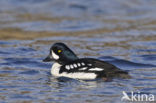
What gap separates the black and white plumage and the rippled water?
0.22m

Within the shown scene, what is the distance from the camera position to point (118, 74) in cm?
1080

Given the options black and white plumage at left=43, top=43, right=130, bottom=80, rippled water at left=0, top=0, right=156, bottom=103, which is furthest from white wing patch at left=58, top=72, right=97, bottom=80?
rippled water at left=0, top=0, right=156, bottom=103

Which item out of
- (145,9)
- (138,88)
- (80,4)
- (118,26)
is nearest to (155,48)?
(118,26)

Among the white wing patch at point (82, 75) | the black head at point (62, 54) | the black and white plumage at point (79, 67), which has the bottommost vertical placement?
the white wing patch at point (82, 75)

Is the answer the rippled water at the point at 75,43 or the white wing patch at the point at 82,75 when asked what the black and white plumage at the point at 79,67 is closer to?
the white wing patch at the point at 82,75

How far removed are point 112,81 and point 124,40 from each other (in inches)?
246

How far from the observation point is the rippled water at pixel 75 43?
9.87 m

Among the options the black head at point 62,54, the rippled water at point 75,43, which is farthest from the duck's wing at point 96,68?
the black head at point 62,54

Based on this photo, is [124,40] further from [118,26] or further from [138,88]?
[138,88]

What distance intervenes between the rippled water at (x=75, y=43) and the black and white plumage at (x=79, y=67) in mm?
221

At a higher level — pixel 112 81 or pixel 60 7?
pixel 60 7

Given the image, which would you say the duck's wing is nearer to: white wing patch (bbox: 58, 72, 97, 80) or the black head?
white wing patch (bbox: 58, 72, 97, 80)

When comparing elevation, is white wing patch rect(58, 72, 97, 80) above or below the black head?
below

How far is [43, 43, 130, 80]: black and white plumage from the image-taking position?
1083 cm
